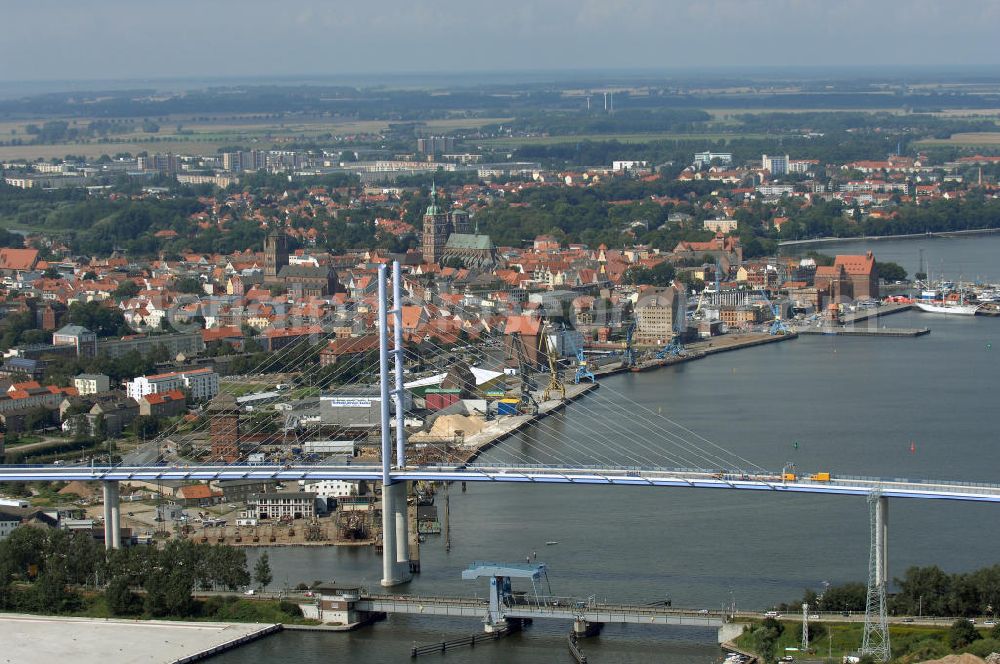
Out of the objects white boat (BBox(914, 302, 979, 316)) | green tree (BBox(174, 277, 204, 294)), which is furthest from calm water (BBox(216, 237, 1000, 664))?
green tree (BBox(174, 277, 204, 294))

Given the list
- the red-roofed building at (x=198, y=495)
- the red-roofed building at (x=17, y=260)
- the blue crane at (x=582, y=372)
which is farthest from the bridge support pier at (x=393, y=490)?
the red-roofed building at (x=17, y=260)

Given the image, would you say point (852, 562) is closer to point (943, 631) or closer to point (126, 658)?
point (943, 631)

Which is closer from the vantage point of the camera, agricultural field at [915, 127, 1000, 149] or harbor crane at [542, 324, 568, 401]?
harbor crane at [542, 324, 568, 401]

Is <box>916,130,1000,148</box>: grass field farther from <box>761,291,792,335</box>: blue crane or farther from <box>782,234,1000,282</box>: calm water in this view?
<box>761,291,792,335</box>: blue crane

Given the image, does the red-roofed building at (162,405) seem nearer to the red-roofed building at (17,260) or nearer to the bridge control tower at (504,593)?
the bridge control tower at (504,593)

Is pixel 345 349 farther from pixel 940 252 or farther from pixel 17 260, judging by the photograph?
pixel 940 252

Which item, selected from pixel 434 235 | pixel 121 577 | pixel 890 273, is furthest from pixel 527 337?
pixel 434 235
